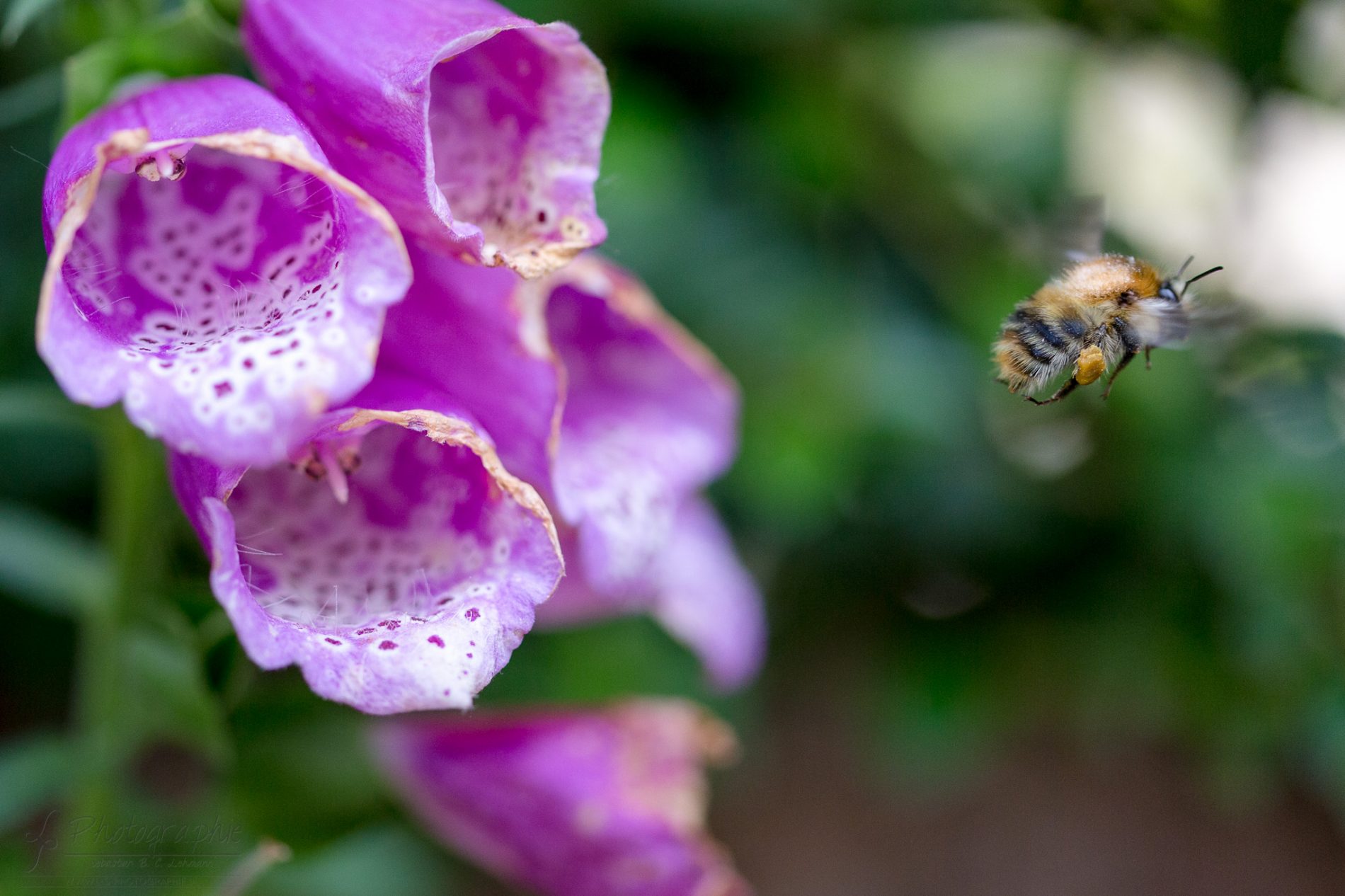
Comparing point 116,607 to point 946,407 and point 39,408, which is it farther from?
point 946,407

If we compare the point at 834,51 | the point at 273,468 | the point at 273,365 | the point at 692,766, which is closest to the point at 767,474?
the point at 692,766

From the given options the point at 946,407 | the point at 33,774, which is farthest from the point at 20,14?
the point at 946,407

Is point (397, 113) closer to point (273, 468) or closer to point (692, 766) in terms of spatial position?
point (273, 468)

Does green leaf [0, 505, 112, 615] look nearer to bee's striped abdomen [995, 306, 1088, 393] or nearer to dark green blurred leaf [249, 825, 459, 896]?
dark green blurred leaf [249, 825, 459, 896]

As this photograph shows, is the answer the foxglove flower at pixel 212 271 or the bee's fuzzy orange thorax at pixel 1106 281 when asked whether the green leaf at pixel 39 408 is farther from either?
the bee's fuzzy orange thorax at pixel 1106 281

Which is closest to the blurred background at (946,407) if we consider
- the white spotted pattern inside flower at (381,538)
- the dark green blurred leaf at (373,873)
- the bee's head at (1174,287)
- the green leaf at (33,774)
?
the dark green blurred leaf at (373,873)

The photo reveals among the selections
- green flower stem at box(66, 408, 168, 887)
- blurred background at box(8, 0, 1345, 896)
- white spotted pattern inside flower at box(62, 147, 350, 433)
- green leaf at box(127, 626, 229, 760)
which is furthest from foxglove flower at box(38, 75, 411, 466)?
blurred background at box(8, 0, 1345, 896)
